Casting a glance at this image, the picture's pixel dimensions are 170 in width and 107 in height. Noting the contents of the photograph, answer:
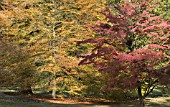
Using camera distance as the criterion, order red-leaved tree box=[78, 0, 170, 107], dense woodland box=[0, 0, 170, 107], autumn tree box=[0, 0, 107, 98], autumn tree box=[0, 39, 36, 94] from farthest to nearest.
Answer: autumn tree box=[0, 0, 107, 98]
dense woodland box=[0, 0, 170, 107]
autumn tree box=[0, 39, 36, 94]
red-leaved tree box=[78, 0, 170, 107]

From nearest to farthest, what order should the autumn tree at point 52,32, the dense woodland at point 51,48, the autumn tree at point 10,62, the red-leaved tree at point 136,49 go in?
the red-leaved tree at point 136,49
the autumn tree at point 10,62
the dense woodland at point 51,48
the autumn tree at point 52,32

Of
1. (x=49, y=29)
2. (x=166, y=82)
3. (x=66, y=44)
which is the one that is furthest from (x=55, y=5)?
(x=166, y=82)

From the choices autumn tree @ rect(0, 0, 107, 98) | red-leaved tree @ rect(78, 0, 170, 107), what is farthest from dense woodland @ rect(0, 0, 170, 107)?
red-leaved tree @ rect(78, 0, 170, 107)

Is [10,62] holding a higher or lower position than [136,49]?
lower

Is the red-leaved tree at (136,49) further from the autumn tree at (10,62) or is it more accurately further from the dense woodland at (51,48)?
the autumn tree at (10,62)

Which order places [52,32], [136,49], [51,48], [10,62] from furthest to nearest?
[52,32]
[51,48]
[10,62]
[136,49]

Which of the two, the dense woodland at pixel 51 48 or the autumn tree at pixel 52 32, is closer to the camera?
the dense woodland at pixel 51 48

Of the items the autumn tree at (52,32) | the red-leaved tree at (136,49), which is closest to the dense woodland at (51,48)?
the autumn tree at (52,32)

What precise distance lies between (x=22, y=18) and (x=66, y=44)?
439 centimetres

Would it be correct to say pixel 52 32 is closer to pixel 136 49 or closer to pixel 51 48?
pixel 51 48

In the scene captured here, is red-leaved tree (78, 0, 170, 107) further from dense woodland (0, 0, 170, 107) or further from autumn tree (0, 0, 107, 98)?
autumn tree (0, 0, 107, 98)

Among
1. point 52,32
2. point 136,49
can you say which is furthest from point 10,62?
point 136,49

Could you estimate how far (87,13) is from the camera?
2445cm

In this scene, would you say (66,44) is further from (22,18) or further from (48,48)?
(22,18)
